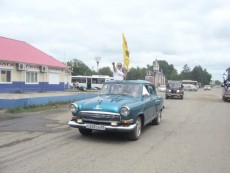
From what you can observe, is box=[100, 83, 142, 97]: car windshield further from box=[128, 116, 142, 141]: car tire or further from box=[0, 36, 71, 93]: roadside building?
box=[0, 36, 71, 93]: roadside building

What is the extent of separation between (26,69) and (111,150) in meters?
23.7

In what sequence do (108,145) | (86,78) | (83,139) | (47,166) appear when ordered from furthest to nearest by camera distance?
1. (86,78)
2. (83,139)
3. (108,145)
4. (47,166)

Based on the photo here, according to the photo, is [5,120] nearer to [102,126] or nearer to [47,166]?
[102,126]

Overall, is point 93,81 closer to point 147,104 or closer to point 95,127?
point 147,104

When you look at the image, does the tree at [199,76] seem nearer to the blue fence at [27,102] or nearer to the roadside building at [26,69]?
the roadside building at [26,69]

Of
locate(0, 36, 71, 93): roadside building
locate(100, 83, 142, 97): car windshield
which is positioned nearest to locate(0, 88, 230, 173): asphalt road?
locate(100, 83, 142, 97): car windshield

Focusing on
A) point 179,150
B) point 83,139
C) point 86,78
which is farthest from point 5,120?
point 86,78

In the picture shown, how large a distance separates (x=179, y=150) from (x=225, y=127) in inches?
177

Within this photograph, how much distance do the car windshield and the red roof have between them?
19.3 metres

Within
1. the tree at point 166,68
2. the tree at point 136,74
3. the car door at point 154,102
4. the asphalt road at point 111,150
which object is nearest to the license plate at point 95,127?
the asphalt road at point 111,150

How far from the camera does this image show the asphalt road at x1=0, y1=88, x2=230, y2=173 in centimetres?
556

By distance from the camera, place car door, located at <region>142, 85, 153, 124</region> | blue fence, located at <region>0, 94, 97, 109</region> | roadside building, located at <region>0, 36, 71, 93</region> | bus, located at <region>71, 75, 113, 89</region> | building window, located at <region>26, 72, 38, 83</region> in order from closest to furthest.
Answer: car door, located at <region>142, 85, 153, 124</region> → blue fence, located at <region>0, 94, 97, 109</region> → roadside building, located at <region>0, 36, 71, 93</region> → building window, located at <region>26, 72, 38, 83</region> → bus, located at <region>71, 75, 113, 89</region>

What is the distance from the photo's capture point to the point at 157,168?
5582 millimetres

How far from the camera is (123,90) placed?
9.14 metres
